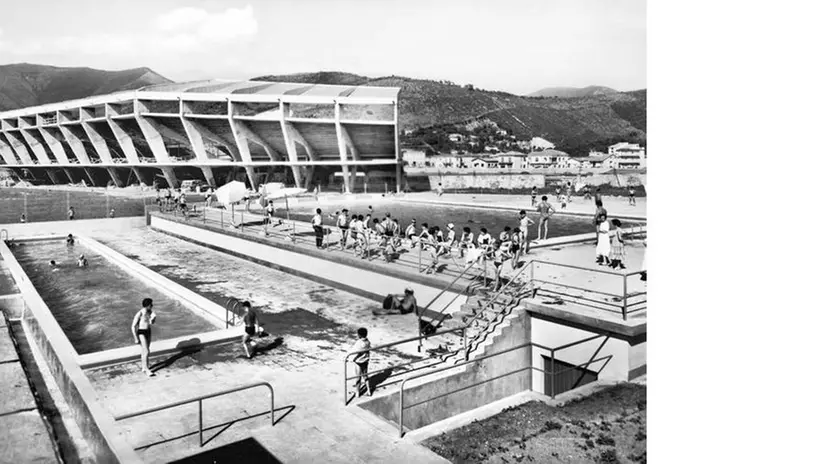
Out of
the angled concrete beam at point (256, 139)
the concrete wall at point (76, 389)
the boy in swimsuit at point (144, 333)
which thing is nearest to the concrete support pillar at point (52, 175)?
the angled concrete beam at point (256, 139)

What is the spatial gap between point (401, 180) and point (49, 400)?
41407 millimetres

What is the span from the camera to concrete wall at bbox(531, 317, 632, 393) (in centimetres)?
896

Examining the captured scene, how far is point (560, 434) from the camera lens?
283 inches

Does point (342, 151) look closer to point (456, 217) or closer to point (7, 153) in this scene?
point (456, 217)

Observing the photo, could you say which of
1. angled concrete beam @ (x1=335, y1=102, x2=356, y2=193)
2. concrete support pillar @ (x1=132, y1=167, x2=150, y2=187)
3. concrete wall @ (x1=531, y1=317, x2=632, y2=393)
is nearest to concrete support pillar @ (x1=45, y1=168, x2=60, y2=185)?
concrete support pillar @ (x1=132, y1=167, x2=150, y2=187)

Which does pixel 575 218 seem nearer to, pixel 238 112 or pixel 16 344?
pixel 16 344

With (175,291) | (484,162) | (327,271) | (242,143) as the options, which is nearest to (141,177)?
(242,143)

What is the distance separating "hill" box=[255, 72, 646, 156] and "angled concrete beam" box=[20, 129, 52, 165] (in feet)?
260

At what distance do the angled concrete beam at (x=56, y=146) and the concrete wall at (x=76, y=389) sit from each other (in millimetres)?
64162

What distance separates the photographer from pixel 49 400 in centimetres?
988

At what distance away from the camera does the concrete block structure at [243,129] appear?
155 feet

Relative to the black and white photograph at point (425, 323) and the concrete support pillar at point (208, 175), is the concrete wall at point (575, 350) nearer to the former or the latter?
the black and white photograph at point (425, 323)
